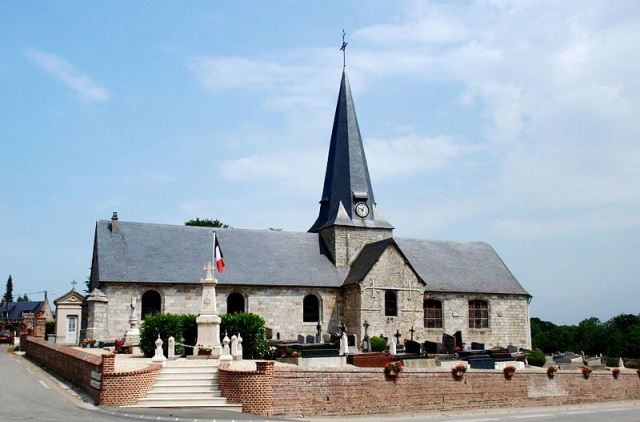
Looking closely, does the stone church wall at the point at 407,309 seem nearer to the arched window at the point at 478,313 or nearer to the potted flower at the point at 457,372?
the arched window at the point at 478,313

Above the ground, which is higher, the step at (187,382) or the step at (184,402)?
the step at (187,382)

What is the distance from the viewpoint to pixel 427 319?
1432 inches

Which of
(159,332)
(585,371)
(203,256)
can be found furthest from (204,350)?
(585,371)

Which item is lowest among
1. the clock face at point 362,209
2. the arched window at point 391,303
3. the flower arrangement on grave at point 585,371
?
the flower arrangement on grave at point 585,371

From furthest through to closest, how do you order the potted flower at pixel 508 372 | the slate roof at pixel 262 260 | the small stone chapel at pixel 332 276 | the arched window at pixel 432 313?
1. the arched window at pixel 432 313
2. the slate roof at pixel 262 260
3. the small stone chapel at pixel 332 276
4. the potted flower at pixel 508 372

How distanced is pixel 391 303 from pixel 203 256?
10180mm

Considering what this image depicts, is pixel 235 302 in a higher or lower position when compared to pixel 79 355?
higher

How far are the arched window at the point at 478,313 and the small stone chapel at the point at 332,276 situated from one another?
70 mm

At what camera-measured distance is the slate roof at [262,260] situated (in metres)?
32.6

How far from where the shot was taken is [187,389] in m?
17.1

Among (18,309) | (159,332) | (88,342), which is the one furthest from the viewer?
(18,309)

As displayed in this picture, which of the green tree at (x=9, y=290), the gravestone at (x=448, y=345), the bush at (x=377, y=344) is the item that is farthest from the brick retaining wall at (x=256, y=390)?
the green tree at (x=9, y=290)

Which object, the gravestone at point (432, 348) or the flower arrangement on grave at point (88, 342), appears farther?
the flower arrangement on grave at point (88, 342)

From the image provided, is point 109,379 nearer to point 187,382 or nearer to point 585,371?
point 187,382
